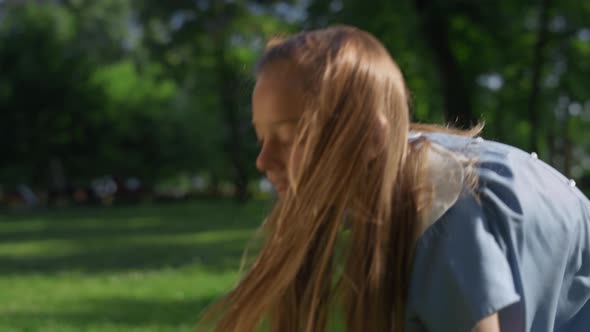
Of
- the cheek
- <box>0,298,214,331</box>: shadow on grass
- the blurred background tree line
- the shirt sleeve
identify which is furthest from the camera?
the blurred background tree line

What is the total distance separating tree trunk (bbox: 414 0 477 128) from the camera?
23719mm

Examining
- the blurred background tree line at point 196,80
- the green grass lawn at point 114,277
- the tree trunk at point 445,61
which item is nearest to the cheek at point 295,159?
the green grass lawn at point 114,277

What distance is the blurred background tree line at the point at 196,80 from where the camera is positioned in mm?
24828

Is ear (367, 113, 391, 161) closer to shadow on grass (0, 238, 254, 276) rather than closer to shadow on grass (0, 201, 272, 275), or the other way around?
shadow on grass (0, 238, 254, 276)

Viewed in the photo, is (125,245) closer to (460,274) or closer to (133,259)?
(133,259)

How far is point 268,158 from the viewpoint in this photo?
1.87 meters

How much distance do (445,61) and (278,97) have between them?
76.5 ft

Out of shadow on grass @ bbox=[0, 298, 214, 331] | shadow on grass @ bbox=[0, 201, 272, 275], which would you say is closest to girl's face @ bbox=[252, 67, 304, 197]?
shadow on grass @ bbox=[0, 298, 214, 331]

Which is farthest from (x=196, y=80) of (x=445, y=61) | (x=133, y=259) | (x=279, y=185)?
(x=279, y=185)

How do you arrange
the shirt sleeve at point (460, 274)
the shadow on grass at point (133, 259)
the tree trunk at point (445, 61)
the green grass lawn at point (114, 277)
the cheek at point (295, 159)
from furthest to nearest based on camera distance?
1. the tree trunk at point (445, 61)
2. the shadow on grass at point (133, 259)
3. the green grass lawn at point (114, 277)
4. the cheek at point (295, 159)
5. the shirt sleeve at point (460, 274)

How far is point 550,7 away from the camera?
25.8 metres

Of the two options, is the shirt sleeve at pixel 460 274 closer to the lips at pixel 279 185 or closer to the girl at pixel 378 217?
the girl at pixel 378 217

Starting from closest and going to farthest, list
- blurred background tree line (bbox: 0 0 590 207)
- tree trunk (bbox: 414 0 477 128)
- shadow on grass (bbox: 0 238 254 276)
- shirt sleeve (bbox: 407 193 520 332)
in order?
1. shirt sleeve (bbox: 407 193 520 332)
2. shadow on grass (bbox: 0 238 254 276)
3. tree trunk (bbox: 414 0 477 128)
4. blurred background tree line (bbox: 0 0 590 207)

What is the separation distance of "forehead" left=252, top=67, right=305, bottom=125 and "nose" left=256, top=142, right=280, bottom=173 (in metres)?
0.05
